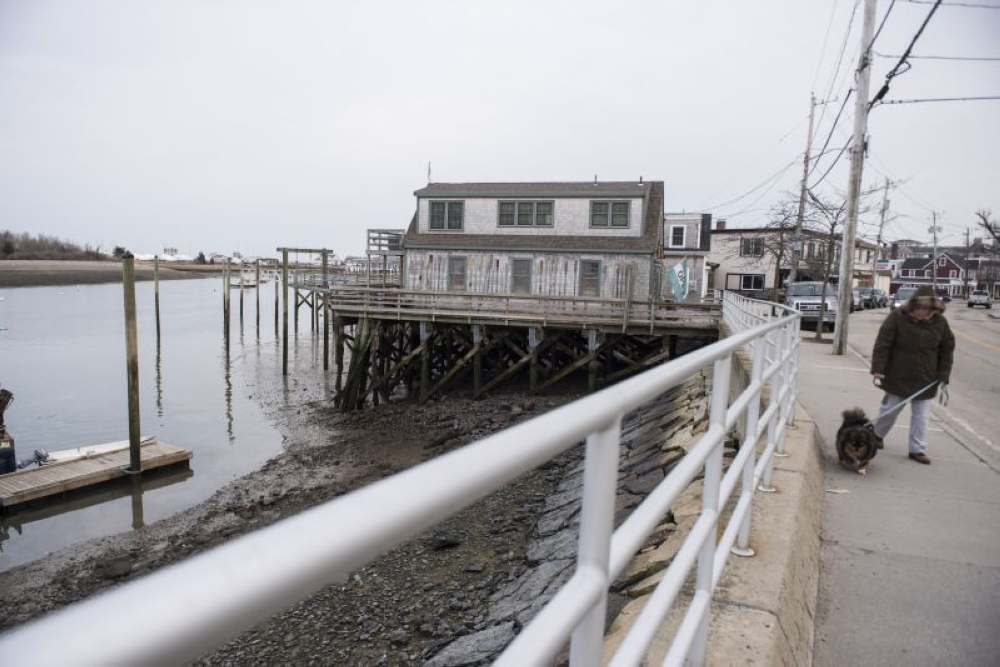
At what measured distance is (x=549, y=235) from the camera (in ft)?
83.4

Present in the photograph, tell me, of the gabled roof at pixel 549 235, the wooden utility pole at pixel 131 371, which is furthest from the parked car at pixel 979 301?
the wooden utility pole at pixel 131 371

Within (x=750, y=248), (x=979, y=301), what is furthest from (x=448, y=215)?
(x=979, y=301)

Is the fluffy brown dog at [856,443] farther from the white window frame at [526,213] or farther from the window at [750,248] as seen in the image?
the window at [750,248]

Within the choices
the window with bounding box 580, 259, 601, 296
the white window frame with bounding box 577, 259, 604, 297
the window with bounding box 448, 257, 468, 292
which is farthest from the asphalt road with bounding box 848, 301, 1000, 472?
the window with bounding box 448, 257, 468, 292

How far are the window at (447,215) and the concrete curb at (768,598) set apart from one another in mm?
23155

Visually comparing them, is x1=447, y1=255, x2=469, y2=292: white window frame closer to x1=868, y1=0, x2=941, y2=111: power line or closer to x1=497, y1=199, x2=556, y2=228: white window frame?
x1=497, y1=199, x2=556, y2=228: white window frame

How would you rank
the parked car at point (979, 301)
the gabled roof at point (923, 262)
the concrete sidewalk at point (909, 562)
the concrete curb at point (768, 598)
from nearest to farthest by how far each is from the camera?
the concrete curb at point (768, 598)
the concrete sidewalk at point (909, 562)
the parked car at point (979, 301)
the gabled roof at point (923, 262)

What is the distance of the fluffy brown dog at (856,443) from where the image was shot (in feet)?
18.3

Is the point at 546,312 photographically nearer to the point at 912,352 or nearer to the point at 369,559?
the point at 912,352

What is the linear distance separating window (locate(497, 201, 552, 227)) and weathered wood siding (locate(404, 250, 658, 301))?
154 centimetres

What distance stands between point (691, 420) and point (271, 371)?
21991mm

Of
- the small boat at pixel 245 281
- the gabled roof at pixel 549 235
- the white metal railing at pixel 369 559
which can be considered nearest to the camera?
the white metal railing at pixel 369 559

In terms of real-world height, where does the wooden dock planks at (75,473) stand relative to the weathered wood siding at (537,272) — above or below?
below

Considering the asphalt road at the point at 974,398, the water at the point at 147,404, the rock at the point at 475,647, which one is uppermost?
the asphalt road at the point at 974,398
